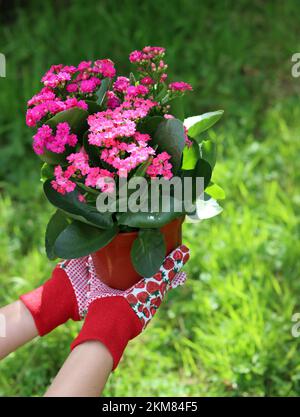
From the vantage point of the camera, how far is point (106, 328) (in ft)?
3.70

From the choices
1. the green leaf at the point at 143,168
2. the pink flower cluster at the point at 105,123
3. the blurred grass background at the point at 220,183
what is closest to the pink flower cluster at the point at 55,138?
the pink flower cluster at the point at 105,123

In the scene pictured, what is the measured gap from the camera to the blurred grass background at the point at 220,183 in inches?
67.5

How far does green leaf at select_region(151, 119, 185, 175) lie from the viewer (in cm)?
113

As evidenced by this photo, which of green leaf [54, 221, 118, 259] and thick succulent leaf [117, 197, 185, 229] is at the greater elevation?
thick succulent leaf [117, 197, 185, 229]

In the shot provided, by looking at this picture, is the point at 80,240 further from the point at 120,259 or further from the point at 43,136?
the point at 43,136

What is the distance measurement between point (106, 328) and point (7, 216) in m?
1.19

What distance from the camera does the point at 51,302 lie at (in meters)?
1.24

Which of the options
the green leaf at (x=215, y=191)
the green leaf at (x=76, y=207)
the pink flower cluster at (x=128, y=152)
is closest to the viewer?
the pink flower cluster at (x=128, y=152)

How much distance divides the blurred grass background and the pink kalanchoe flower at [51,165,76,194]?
78 centimetres

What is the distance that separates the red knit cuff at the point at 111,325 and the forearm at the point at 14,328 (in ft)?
0.46

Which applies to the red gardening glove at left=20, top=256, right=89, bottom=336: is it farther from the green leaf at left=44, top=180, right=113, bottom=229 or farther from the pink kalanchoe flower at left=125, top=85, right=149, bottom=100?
the pink kalanchoe flower at left=125, top=85, right=149, bottom=100

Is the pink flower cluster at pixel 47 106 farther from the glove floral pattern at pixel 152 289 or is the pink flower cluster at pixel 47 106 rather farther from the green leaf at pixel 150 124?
the glove floral pattern at pixel 152 289

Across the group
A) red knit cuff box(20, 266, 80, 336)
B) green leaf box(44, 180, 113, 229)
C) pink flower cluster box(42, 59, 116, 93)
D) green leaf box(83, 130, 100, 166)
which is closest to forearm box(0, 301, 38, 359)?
red knit cuff box(20, 266, 80, 336)
